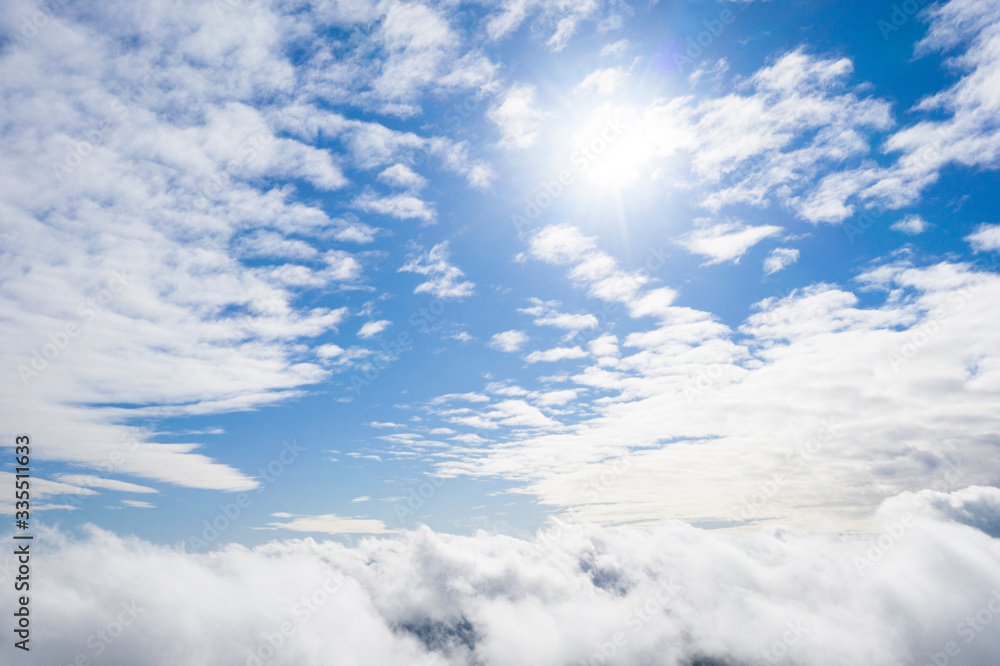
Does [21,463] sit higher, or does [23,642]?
[21,463]

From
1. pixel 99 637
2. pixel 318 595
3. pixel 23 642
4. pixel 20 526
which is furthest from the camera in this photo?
pixel 318 595

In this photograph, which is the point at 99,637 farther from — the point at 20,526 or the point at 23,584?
the point at 20,526

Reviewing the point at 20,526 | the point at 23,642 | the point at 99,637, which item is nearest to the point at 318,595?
the point at 99,637

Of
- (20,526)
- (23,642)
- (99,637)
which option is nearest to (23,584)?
(23,642)

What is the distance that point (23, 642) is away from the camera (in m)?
74.2

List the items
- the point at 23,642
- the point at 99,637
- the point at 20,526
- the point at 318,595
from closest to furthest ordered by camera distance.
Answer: the point at 20,526, the point at 23,642, the point at 99,637, the point at 318,595

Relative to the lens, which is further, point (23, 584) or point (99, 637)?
point (99, 637)

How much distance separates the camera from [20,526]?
2712 inches

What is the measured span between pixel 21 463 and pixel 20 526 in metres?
10.2

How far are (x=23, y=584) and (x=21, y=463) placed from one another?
24.3 meters

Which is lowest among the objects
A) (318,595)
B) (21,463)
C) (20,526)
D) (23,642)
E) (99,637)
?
(318,595)

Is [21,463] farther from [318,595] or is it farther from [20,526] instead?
[318,595]

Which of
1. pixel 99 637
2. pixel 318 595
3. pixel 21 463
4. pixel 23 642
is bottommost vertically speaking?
pixel 318 595

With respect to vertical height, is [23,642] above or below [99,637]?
above
